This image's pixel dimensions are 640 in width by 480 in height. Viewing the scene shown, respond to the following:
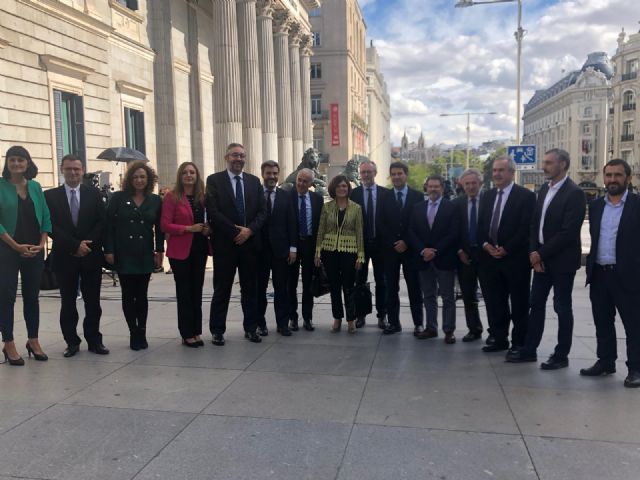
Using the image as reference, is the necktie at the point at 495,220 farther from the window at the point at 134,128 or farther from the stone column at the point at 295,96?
the stone column at the point at 295,96

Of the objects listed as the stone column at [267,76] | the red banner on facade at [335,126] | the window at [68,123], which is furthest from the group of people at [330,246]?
the red banner on facade at [335,126]

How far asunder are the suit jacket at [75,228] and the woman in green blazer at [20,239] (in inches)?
5.9

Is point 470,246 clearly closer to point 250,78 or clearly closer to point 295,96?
point 250,78

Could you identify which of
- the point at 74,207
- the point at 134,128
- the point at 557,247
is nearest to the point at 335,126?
the point at 134,128

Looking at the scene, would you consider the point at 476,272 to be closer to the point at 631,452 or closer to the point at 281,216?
the point at 281,216

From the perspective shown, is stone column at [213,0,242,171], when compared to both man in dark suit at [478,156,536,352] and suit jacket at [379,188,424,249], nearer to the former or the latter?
suit jacket at [379,188,424,249]

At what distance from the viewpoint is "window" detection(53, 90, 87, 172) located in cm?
1470

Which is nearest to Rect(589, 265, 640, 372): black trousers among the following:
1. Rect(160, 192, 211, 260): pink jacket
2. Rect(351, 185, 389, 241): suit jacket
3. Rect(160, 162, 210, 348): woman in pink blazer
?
Rect(351, 185, 389, 241): suit jacket

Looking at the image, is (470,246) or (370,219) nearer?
(470,246)

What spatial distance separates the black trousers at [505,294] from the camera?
6.07m

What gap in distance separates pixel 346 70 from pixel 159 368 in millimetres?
59589

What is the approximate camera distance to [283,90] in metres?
32.4

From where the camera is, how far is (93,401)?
4.67 m

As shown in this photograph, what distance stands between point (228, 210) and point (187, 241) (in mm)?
589
